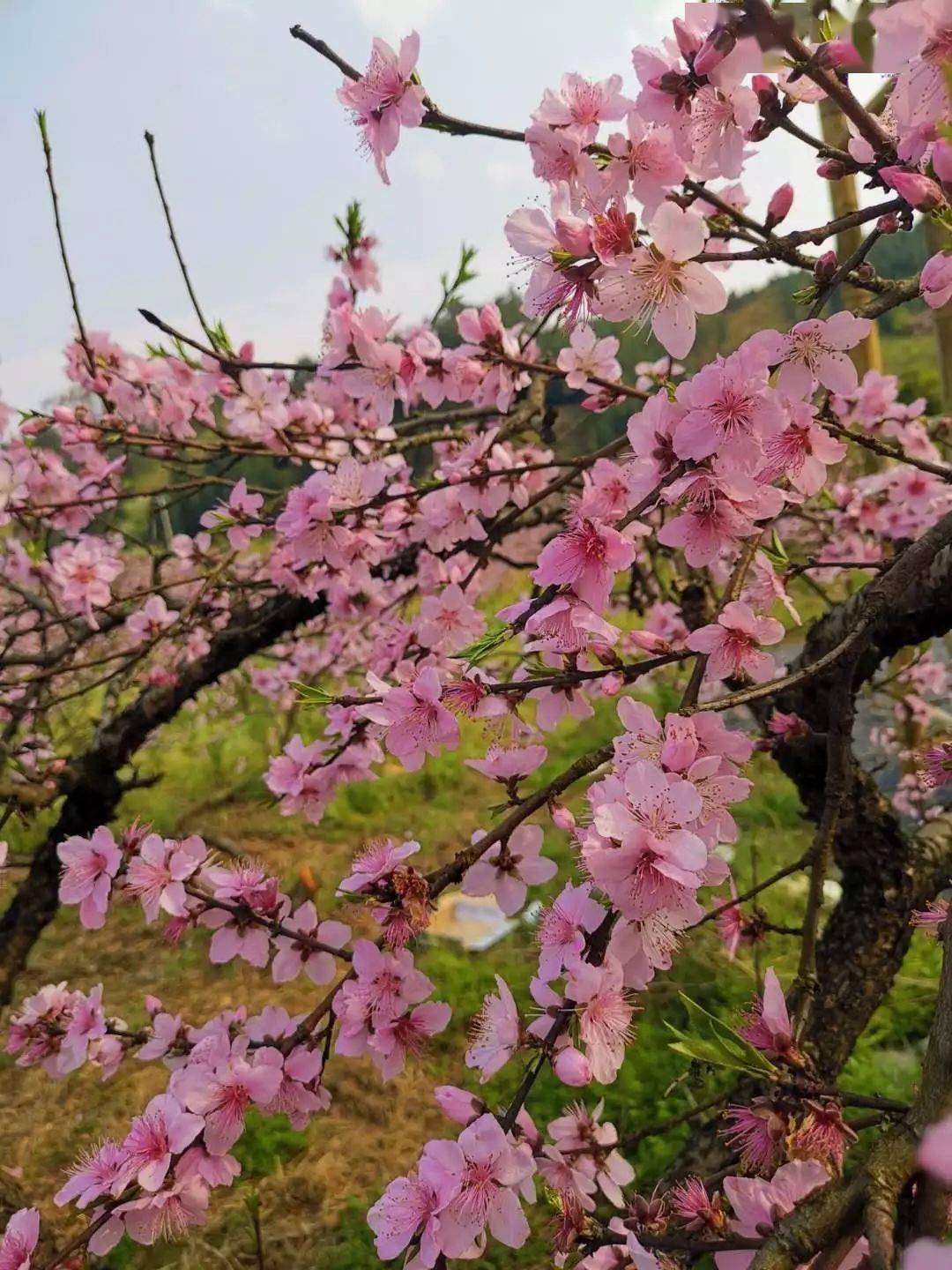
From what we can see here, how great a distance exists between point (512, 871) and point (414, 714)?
0.96 feet

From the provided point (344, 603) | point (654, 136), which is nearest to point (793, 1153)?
point (654, 136)

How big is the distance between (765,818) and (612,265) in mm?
4387

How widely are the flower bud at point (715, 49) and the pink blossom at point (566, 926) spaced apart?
35.8 inches

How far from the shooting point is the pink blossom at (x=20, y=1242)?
3.63 feet

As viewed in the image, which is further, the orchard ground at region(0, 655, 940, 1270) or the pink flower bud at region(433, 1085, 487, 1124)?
the orchard ground at region(0, 655, 940, 1270)

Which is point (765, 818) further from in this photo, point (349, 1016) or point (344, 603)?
point (349, 1016)

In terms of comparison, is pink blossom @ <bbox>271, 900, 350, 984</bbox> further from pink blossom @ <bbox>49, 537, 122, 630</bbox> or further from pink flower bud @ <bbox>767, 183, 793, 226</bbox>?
pink blossom @ <bbox>49, 537, 122, 630</bbox>

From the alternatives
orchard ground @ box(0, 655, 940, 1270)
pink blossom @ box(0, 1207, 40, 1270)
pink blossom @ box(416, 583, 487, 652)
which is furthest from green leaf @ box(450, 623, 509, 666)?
pink blossom @ box(0, 1207, 40, 1270)

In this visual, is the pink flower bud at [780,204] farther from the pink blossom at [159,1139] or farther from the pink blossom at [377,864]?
the pink blossom at [159,1139]

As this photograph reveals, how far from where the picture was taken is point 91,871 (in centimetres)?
143

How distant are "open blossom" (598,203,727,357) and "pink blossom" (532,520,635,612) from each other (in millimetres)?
229

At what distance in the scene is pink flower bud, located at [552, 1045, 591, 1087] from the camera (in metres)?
0.87

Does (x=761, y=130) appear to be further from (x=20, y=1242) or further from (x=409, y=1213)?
(x=20, y=1242)

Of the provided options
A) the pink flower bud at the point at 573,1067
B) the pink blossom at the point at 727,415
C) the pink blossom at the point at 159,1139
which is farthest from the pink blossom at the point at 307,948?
the pink blossom at the point at 727,415
